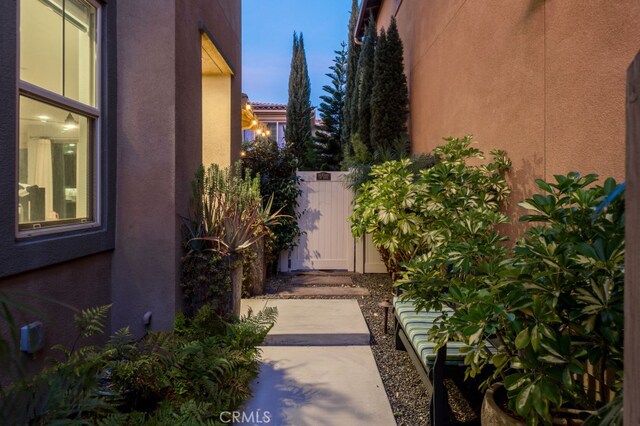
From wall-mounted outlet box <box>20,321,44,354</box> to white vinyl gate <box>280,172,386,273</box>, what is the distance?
188 inches

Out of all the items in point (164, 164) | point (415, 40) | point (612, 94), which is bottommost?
point (164, 164)

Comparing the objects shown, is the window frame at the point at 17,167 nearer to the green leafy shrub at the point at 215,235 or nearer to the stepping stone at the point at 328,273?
the green leafy shrub at the point at 215,235

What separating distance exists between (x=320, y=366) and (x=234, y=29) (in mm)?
4330

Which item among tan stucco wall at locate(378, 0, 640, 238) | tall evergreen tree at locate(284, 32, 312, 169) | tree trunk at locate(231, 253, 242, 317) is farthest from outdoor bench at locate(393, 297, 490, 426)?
tall evergreen tree at locate(284, 32, 312, 169)

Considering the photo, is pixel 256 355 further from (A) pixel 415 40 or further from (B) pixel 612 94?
(A) pixel 415 40

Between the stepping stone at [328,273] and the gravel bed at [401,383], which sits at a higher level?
the stepping stone at [328,273]

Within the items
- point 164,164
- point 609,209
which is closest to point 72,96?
point 164,164

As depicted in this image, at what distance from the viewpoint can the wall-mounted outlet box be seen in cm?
229

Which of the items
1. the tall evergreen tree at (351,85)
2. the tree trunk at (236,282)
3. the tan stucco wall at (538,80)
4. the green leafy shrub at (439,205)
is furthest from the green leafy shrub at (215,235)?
the tall evergreen tree at (351,85)

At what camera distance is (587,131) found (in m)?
2.43

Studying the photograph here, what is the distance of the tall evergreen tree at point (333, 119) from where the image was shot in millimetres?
12711

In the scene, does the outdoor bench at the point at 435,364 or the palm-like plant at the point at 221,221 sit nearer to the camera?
the outdoor bench at the point at 435,364

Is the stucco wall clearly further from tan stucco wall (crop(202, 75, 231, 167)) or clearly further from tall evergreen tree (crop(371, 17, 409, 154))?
tall evergreen tree (crop(371, 17, 409, 154))

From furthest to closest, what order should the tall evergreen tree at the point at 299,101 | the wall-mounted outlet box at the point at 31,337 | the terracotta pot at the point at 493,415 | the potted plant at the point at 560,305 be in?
the tall evergreen tree at the point at 299,101, the wall-mounted outlet box at the point at 31,337, the terracotta pot at the point at 493,415, the potted plant at the point at 560,305
